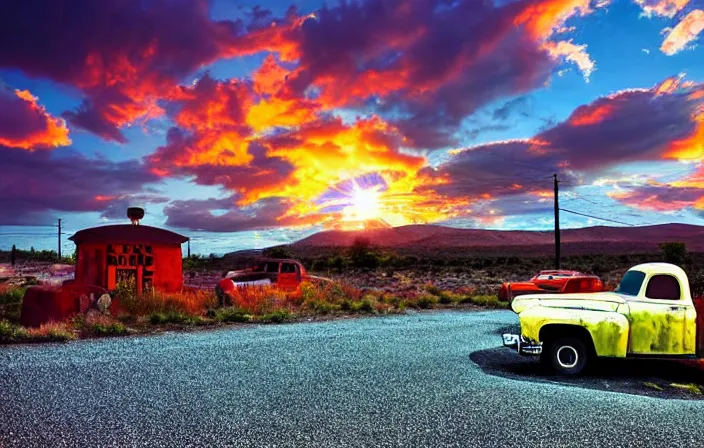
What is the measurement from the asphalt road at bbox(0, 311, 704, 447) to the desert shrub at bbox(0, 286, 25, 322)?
7.55 m

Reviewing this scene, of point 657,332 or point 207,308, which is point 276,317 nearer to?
point 207,308

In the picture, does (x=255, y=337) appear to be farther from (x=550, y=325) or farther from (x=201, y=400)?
(x=550, y=325)

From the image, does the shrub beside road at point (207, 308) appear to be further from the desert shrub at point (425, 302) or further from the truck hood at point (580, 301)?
the truck hood at point (580, 301)

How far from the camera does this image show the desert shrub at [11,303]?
1745 cm

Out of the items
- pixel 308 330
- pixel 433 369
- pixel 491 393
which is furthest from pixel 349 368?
pixel 308 330

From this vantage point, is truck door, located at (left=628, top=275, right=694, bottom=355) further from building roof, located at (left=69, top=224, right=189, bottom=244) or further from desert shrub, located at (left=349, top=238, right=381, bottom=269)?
desert shrub, located at (left=349, top=238, right=381, bottom=269)

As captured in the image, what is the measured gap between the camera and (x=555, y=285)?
63.1 ft

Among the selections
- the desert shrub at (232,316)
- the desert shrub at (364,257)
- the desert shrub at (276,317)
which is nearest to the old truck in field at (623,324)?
the desert shrub at (276,317)

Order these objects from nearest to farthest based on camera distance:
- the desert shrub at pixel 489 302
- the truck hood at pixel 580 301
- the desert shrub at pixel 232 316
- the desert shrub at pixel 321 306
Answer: the truck hood at pixel 580 301
the desert shrub at pixel 232 316
the desert shrub at pixel 321 306
the desert shrub at pixel 489 302

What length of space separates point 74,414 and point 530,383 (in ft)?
18.9

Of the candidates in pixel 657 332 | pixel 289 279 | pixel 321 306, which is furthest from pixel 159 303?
pixel 657 332

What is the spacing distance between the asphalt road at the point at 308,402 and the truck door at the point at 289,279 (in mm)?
9942

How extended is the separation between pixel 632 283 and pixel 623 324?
81cm

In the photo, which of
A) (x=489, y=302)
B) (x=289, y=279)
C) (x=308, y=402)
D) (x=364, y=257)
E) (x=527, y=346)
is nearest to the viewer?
(x=308, y=402)
